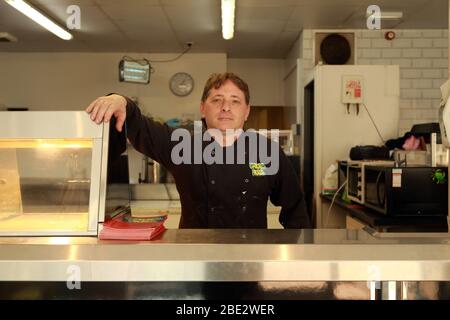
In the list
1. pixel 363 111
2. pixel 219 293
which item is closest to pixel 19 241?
pixel 219 293

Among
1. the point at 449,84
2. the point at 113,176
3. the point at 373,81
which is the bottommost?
the point at 113,176

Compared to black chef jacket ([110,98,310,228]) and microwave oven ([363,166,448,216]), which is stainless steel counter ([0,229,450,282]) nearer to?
black chef jacket ([110,98,310,228])

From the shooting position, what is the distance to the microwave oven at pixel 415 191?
274 centimetres

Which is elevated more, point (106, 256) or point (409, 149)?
point (409, 149)

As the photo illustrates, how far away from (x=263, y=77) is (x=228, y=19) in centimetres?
250

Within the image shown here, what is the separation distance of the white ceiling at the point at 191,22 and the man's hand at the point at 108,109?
3308 millimetres

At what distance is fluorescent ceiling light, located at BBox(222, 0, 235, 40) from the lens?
159 inches

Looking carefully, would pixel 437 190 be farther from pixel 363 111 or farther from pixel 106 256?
pixel 106 256

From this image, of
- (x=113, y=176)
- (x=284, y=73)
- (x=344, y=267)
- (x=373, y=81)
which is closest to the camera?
(x=344, y=267)

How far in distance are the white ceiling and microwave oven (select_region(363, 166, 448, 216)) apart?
2167mm

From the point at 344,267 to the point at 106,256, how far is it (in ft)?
1.62

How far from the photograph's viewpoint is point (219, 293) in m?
0.92

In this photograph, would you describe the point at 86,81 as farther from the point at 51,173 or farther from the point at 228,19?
the point at 51,173
